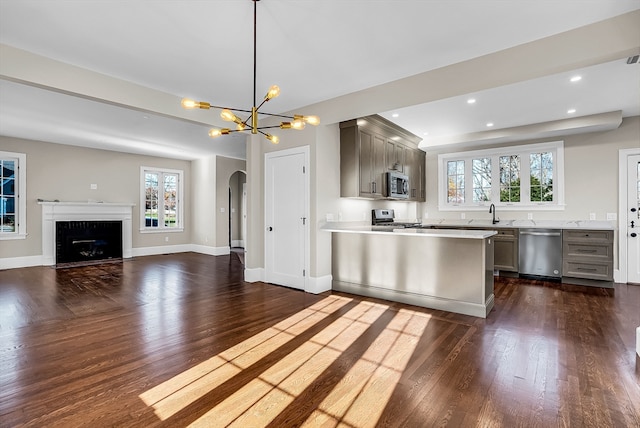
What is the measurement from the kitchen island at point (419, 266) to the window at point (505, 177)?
2963 mm

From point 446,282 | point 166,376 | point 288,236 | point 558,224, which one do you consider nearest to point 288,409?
point 166,376

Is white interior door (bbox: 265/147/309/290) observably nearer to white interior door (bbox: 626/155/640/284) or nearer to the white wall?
the white wall

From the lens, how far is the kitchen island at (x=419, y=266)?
11.7 feet

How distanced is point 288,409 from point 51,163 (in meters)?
8.00

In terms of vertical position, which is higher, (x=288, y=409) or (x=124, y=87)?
(x=124, y=87)

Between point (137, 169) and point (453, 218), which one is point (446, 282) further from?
point (137, 169)

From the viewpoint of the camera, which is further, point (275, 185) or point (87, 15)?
point (275, 185)

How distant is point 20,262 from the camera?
21.7 feet

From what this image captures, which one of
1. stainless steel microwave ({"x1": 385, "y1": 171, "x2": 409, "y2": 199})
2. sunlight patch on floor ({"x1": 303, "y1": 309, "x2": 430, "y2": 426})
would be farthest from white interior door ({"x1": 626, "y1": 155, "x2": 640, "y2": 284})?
sunlight patch on floor ({"x1": 303, "y1": 309, "x2": 430, "y2": 426})

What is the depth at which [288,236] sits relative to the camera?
4.95 meters

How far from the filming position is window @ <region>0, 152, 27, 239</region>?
21.3ft

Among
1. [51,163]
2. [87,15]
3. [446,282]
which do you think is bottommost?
[446,282]

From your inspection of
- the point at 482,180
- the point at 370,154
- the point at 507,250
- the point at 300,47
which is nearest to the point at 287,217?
the point at 370,154

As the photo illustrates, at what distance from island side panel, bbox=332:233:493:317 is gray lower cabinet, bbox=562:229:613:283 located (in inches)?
94.1
